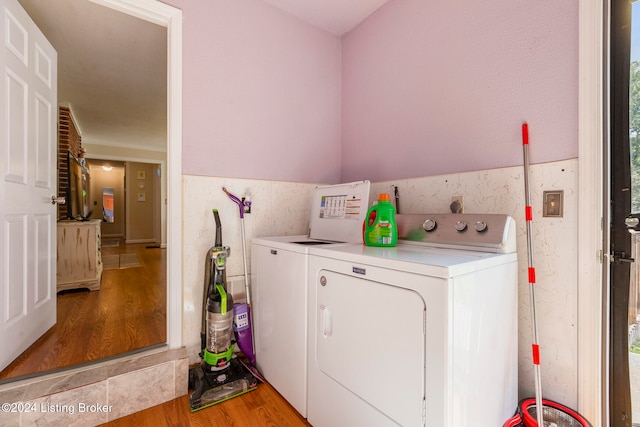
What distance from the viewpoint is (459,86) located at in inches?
63.2

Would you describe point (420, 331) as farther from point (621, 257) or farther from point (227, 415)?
point (227, 415)

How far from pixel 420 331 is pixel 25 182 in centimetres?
232

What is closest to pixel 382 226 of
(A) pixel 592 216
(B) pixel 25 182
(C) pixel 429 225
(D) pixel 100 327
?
(C) pixel 429 225

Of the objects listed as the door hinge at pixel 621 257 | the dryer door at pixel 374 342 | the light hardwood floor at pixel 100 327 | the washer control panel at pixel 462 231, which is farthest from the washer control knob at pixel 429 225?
the light hardwood floor at pixel 100 327

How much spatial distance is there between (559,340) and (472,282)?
27.5 inches

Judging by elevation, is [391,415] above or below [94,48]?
below

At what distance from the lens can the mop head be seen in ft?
4.91

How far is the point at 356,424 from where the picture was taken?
1122mm

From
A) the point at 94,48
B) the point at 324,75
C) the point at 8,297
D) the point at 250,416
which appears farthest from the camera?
the point at 94,48

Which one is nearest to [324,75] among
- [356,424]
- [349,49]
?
[349,49]

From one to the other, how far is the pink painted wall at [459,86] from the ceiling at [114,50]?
0.42 metres

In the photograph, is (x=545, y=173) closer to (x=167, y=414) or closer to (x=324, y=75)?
(x=324, y=75)

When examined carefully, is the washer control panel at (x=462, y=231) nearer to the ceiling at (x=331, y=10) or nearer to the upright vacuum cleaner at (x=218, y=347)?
the upright vacuum cleaner at (x=218, y=347)

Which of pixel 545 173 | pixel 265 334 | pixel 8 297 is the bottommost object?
pixel 265 334
